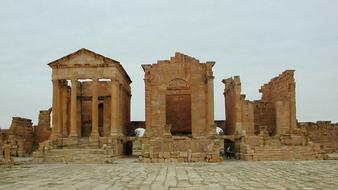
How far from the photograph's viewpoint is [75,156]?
86.6ft

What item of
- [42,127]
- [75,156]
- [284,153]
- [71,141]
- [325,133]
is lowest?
[75,156]

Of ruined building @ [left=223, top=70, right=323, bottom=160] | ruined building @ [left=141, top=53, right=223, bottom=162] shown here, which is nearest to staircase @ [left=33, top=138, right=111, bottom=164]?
ruined building @ [left=141, top=53, right=223, bottom=162]

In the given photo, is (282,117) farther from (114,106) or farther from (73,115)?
(73,115)

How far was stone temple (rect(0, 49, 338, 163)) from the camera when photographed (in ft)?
86.2

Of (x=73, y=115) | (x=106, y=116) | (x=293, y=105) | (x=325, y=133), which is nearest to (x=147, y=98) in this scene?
(x=106, y=116)

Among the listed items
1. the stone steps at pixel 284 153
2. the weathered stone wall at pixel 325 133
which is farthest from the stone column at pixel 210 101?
the weathered stone wall at pixel 325 133

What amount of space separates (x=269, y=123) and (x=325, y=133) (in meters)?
5.30

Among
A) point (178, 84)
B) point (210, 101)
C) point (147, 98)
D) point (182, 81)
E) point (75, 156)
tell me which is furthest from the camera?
point (178, 84)

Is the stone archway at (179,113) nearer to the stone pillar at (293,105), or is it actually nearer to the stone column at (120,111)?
the stone column at (120,111)

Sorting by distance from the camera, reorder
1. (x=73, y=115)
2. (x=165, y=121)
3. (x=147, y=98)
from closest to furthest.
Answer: (x=73, y=115) → (x=147, y=98) → (x=165, y=121)

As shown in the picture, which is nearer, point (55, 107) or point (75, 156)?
point (75, 156)

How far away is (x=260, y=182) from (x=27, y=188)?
7448 mm

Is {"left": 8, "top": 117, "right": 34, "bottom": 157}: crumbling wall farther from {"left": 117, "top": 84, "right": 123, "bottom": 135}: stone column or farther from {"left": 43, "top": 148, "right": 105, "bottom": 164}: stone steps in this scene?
{"left": 117, "top": 84, "right": 123, "bottom": 135}: stone column

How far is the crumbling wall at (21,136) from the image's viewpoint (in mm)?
34969
